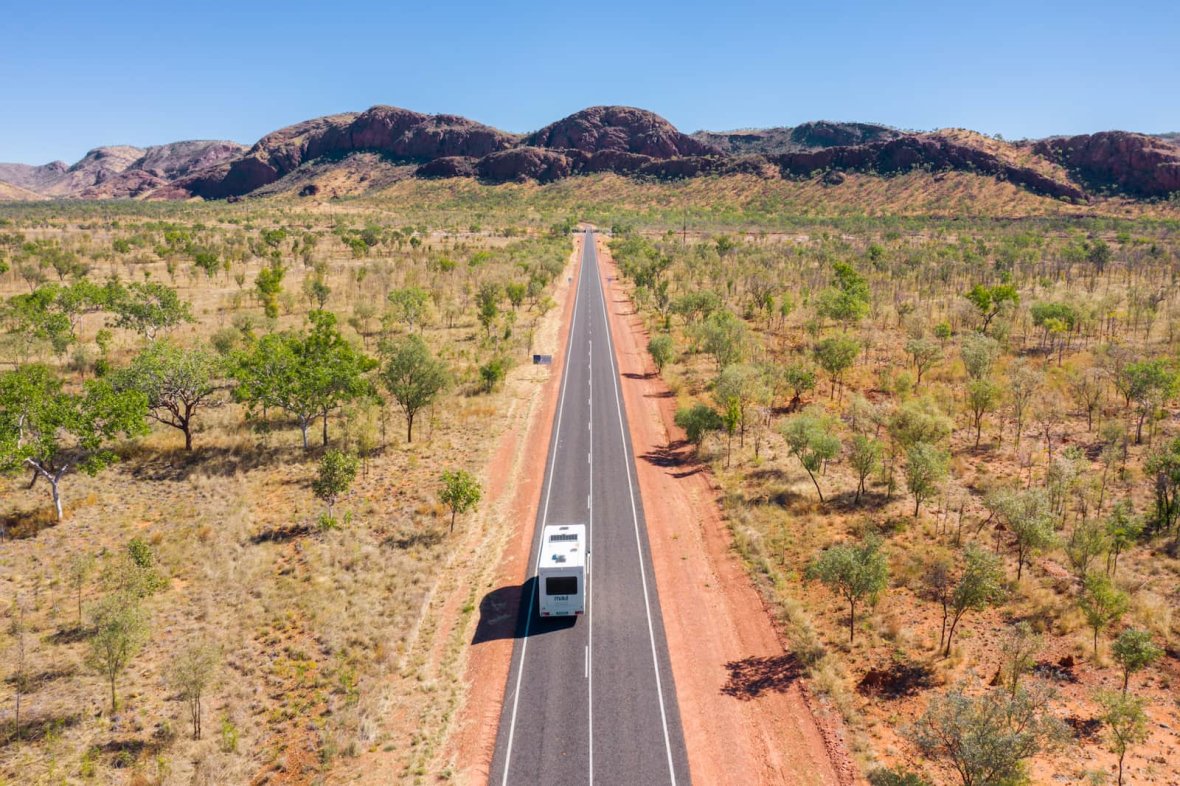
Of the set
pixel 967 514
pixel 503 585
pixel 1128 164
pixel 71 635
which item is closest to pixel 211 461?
pixel 71 635

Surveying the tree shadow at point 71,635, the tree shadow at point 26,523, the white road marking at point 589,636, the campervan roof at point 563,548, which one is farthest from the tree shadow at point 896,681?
the tree shadow at point 26,523

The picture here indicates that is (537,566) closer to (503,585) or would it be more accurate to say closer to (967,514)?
(503,585)

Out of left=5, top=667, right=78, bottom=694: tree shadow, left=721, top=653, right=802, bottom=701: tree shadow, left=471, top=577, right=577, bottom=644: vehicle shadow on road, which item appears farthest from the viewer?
left=471, top=577, right=577, bottom=644: vehicle shadow on road

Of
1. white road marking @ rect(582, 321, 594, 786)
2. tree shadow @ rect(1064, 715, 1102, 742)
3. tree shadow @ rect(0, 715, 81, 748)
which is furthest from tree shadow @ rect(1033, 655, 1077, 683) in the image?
tree shadow @ rect(0, 715, 81, 748)

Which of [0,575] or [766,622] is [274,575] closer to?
[0,575]

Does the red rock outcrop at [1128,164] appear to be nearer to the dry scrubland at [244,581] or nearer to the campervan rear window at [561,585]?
the dry scrubland at [244,581]

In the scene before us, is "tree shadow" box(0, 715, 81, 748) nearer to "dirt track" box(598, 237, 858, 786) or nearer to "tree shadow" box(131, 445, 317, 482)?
"tree shadow" box(131, 445, 317, 482)
